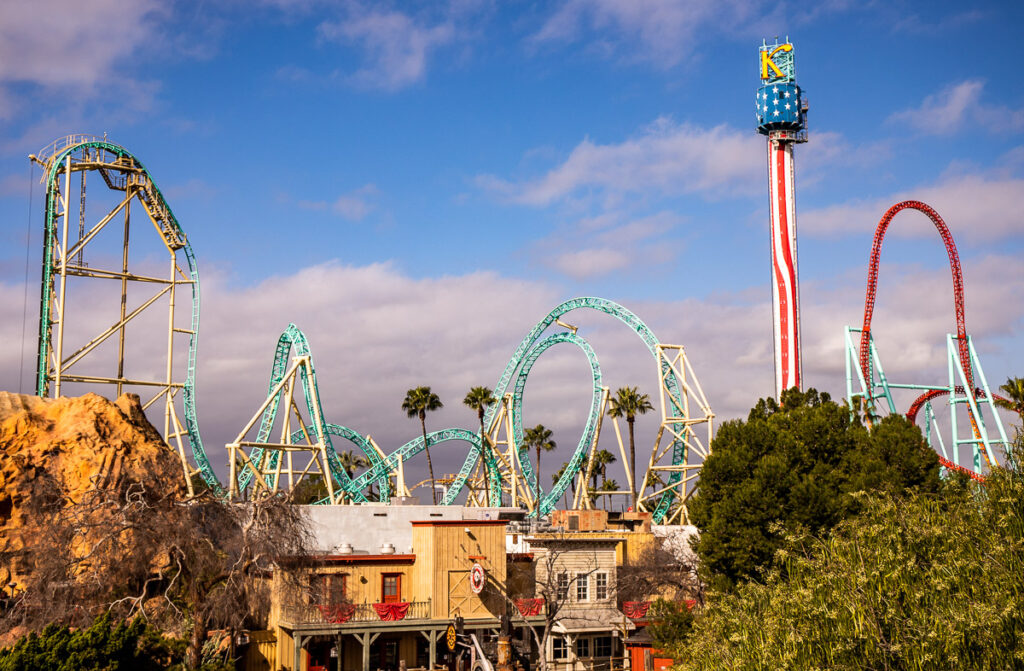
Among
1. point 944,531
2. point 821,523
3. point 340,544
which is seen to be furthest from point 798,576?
point 340,544

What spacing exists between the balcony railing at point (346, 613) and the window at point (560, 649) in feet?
19.3

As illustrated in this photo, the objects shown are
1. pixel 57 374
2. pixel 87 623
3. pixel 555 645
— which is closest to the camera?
pixel 87 623

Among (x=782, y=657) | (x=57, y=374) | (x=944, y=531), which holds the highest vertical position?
(x=57, y=374)

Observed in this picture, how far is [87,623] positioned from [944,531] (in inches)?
837

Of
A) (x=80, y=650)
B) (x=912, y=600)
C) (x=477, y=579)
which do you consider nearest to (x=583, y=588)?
(x=477, y=579)

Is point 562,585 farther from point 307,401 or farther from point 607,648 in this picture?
point 307,401

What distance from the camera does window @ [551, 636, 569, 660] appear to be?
35.7m

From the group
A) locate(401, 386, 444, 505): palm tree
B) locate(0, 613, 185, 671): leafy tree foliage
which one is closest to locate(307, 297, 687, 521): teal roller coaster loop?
locate(401, 386, 444, 505): palm tree

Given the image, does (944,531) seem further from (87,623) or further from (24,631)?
(24,631)

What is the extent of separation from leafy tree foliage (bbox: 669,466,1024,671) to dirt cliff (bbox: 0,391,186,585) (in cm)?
2194

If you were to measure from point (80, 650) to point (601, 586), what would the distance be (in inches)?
808

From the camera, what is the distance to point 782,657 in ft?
50.0

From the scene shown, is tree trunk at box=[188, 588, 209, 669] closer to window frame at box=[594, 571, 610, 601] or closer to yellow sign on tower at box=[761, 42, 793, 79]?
window frame at box=[594, 571, 610, 601]

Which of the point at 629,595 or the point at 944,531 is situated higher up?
the point at 944,531
